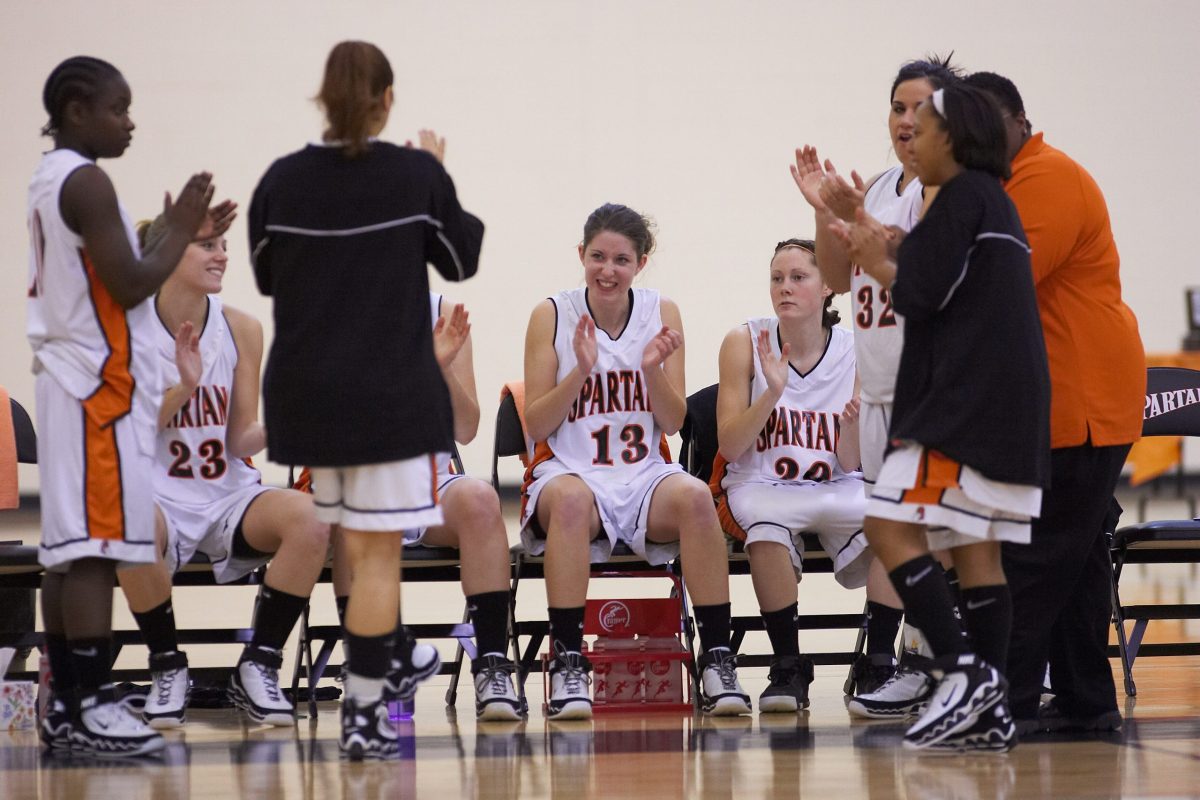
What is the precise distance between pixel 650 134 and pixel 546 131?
0.69 metres

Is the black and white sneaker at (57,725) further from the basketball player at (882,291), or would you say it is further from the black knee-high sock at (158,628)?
the basketball player at (882,291)

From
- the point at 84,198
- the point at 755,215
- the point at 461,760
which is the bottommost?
the point at 461,760

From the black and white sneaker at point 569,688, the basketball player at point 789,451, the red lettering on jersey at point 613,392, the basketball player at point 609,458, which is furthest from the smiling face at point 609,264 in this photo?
the black and white sneaker at point 569,688

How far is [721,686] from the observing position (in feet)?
12.2

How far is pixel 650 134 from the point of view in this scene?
8820mm

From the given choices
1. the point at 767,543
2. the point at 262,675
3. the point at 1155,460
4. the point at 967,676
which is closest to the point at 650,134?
the point at 1155,460

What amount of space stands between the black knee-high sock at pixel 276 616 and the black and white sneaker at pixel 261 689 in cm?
2

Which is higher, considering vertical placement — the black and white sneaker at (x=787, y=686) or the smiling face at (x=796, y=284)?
the smiling face at (x=796, y=284)

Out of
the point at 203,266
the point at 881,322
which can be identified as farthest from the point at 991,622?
the point at 203,266

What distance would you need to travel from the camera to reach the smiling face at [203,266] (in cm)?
392

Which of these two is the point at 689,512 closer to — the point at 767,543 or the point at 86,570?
the point at 767,543

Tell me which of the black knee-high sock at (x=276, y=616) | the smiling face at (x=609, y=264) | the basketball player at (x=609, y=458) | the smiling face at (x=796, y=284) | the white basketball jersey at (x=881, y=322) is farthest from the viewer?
the smiling face at (x=796, y=284)

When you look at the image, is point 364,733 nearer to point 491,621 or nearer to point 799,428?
point 491,621

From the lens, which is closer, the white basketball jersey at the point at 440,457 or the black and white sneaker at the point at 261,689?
the black and white sneaker at the point at 261,689
